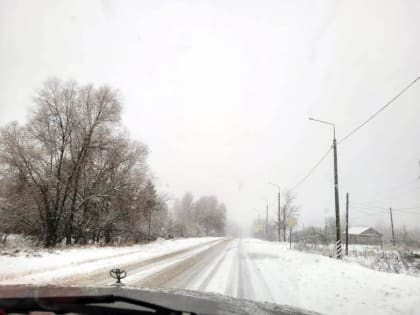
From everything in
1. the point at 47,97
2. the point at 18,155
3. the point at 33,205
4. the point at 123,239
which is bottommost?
the point at 123,239

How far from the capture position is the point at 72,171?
2431cm

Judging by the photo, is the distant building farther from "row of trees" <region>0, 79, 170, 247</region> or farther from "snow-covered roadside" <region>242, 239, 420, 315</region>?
"snow-covered roadside" <region>242, 239, 420, 315</region>

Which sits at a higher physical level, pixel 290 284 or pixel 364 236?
pixel 290 284

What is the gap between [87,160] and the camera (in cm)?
2533

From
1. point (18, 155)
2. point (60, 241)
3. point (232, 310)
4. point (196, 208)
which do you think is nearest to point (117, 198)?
point (60, 241)

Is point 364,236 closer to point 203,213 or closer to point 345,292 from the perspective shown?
A: point 203,213

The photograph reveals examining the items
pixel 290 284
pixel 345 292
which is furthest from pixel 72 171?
pixel 345 292

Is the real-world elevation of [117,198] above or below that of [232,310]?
above

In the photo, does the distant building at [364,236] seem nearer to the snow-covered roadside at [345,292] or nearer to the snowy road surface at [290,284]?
the snow-covered roadside at [345,292]

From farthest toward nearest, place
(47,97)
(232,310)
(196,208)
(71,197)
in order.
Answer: (196,208) → (71,197) → (47,97) → (232,310)

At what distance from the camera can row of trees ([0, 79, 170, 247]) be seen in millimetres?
22109

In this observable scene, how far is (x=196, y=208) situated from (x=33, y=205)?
255 ft

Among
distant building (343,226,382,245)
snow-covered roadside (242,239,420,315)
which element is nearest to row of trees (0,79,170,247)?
snow-covered roadside (242,239,420,315)

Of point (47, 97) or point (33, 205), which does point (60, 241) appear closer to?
point (33, 205)
